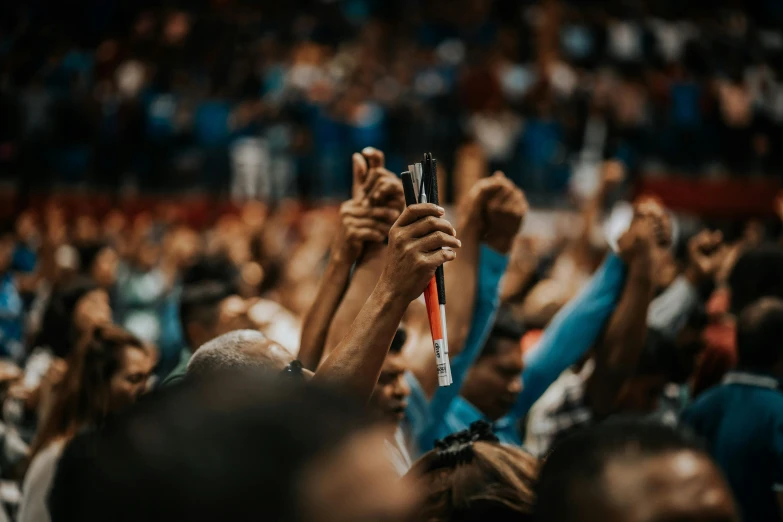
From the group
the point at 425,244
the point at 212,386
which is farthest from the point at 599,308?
the point at 212,386

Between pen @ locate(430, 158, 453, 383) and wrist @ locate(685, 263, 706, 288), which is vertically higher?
pen @ locate(430, 158, 453, 383)

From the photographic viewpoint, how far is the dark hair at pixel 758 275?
3.56 meters

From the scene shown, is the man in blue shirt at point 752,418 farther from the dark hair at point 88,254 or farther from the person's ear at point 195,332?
the dark hair at point 88,254

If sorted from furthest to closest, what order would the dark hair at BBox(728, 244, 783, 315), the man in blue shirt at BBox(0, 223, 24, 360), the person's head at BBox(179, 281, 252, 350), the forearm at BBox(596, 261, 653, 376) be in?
the man in blue shirt at BBox(0, 223, 24, 360)
the person's head at BBox(179, 281, 252, 350)
the dark hair at BBox(728, 244, 783, 315)
the forearm at BBox(596, 261, 653, 376)

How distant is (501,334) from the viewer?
3.14 metres

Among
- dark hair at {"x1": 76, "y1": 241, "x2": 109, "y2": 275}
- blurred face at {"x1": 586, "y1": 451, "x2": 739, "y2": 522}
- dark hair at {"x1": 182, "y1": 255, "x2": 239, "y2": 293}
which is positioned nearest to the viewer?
blurred face at {"x1": 586, "y1": 451, "x2": 739, "y2": 522}

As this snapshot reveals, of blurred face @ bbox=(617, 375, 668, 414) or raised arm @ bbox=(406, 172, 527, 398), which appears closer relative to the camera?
raised arm @ bbox=(406, 172, 527, 398)

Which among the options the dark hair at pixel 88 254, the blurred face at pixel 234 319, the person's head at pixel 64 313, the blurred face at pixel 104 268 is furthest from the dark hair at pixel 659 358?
the dark hair at pixel 88 254

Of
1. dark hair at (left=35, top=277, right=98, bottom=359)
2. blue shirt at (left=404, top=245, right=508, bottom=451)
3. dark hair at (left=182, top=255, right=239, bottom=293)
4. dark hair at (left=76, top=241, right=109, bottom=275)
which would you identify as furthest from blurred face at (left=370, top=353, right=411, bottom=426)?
dark hair at (left=76, top=241, right=109, bottom=275)

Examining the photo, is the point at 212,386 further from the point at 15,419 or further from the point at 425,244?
the point at 15,419

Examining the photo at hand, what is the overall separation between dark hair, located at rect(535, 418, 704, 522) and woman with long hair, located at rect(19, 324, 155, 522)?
1.73 m

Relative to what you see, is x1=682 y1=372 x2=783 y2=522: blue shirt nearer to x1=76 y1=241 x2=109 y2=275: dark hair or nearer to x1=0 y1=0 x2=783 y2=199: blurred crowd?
x1=76 y1=241 x2=109 y2=275: dark hair

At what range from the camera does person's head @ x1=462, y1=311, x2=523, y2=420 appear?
3.02m

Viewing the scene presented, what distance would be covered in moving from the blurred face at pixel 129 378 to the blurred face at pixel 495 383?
102 cm
